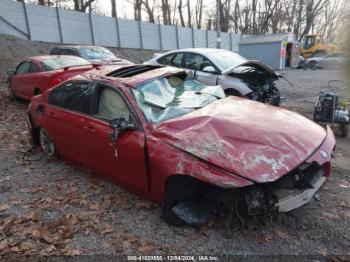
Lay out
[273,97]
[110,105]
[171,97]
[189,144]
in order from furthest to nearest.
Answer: [273,97] < [171,97] < [110,105] < [189,144]

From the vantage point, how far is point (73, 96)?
4.86 metres

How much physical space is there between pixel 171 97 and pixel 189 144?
124cm

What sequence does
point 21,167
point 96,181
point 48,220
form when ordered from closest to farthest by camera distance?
point 48,220, point 96,181, point 21,167

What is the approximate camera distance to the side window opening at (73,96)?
4594 mm

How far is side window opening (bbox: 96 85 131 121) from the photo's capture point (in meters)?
4.08

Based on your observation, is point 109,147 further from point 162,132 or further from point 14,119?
point 14,119

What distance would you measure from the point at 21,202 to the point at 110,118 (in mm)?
1568

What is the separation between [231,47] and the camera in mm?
37312

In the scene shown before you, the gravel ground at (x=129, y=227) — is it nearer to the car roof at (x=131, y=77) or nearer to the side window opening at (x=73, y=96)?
the side window opening at (x=73, y=96)

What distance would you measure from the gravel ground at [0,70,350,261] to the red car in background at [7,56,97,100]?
4.04 metres

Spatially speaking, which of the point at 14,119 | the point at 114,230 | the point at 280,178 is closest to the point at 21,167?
the point at 114,230

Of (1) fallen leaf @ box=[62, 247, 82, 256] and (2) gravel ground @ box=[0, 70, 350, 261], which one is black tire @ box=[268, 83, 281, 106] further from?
(1) fallen leaf @ box=[62, 247, 82, 256]

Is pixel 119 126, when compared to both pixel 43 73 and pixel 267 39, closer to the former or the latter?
pixel 43 73

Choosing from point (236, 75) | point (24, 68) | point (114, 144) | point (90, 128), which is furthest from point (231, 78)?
point (24, 68)
